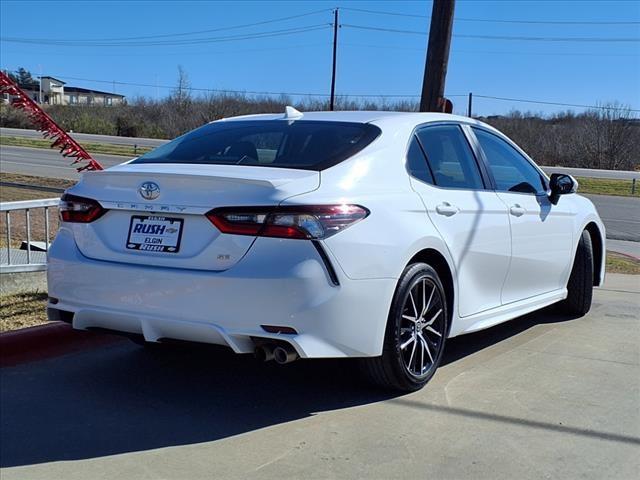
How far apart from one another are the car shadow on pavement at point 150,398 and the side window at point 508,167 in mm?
1388

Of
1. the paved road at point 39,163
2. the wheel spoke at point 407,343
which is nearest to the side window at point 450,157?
the wheel spoke at point 407,343

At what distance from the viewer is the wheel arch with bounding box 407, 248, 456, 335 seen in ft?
14.8

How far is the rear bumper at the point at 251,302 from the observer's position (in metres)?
3.74

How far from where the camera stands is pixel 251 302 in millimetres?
3750

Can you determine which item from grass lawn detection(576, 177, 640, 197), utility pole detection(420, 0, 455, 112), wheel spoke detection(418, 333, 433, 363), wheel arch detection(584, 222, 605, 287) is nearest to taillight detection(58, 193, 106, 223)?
wheel spoke detection(418, 333, 433, 363)

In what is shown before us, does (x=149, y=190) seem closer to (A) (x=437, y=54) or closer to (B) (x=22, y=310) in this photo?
(B) (x=22, y=310)

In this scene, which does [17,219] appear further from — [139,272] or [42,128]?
→ [139,272]

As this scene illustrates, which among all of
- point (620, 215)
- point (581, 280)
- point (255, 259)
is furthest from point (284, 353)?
point (620, 215)

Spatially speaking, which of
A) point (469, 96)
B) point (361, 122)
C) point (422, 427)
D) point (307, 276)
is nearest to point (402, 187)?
point (361, 122)

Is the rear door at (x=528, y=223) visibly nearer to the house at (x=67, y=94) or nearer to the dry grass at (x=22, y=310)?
the dry grass at (x=22, y=310)

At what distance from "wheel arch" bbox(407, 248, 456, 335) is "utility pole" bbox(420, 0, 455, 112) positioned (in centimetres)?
514

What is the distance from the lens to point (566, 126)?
5606 centimetres

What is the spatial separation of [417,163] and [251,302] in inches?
63.0

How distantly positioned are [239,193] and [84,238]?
1.02m
